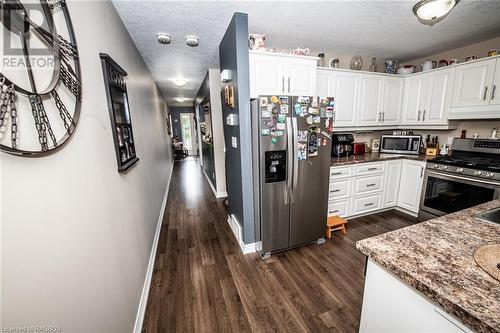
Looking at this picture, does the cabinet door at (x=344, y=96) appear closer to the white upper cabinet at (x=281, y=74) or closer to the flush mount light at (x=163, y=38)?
the white upper cabinet at (x=281, y=74)

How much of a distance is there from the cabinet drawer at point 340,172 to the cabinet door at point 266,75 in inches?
52.0

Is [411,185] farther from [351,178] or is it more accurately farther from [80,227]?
[80,227]

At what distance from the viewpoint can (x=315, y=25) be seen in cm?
216

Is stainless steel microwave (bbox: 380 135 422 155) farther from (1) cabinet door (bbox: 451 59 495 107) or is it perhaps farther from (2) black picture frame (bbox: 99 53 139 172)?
(2) black picture frame (bbox: 99 53 139 172)

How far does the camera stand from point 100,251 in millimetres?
1055

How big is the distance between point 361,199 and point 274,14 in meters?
2.74

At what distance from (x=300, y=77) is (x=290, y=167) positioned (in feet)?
3.59

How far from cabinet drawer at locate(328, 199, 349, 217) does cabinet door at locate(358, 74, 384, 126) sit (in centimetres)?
134

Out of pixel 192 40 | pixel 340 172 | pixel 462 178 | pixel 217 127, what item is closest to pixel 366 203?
pixel 340 172

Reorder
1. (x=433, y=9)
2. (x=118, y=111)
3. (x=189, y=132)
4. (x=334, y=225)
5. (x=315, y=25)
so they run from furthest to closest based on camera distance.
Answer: (x=189, y=132), (x=334, y=225), (x=315, y=25), (x=118, y=111), (x=433, y=9)

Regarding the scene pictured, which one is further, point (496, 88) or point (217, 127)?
point (217, 127)

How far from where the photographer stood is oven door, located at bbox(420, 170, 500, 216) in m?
2.20

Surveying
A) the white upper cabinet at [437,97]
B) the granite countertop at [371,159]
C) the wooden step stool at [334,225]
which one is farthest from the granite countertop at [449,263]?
the white upper cabinet at [437,97]

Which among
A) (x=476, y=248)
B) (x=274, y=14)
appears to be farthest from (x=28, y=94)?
(x=274, y=14)
